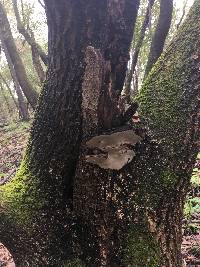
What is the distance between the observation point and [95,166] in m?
2.18

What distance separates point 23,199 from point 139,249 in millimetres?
855

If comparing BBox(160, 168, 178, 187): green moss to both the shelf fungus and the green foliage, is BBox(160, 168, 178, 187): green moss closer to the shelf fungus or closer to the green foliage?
the shelf fungus

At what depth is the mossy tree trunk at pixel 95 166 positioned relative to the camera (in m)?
2.19

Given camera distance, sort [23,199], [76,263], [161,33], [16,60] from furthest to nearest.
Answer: [16,60] < [161,33] < [23,199] < [76,263]

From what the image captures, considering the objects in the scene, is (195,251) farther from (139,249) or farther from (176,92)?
(176,92)

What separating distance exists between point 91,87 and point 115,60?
9.2 inches

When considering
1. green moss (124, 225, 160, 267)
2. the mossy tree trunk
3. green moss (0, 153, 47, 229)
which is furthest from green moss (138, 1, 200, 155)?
green moss (0, 153, 47, 229)

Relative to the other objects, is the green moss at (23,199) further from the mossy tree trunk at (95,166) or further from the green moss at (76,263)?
the green moss at (76,263)

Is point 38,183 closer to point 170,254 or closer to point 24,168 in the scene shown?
point 24,168

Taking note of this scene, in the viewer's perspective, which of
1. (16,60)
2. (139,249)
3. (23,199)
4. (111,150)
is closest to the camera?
(111,150)

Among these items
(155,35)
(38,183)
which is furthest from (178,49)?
(155,35)

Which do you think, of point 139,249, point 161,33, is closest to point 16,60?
point 161,33

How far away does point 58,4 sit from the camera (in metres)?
2.16

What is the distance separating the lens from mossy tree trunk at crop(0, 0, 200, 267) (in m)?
2.19
